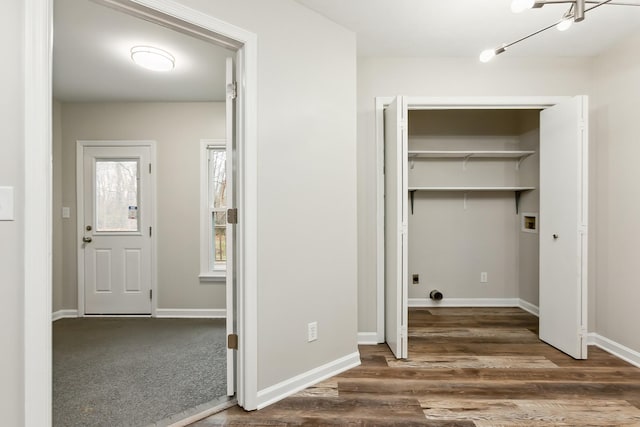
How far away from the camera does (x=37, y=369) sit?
1.33 m

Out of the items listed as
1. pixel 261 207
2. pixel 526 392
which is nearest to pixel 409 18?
pixel 261 207

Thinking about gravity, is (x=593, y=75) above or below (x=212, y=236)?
above

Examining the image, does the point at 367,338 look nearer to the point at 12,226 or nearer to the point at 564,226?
the point at 564,226

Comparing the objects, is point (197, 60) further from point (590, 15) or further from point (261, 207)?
point (590, 15)

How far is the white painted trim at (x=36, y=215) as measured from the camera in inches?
51.9

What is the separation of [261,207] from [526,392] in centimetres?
212

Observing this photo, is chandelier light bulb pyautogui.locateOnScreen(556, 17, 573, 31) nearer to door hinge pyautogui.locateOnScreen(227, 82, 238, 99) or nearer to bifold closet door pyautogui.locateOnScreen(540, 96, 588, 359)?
bifold closet door pyautogui.locateOnScreen(540, 96, 588, 359)

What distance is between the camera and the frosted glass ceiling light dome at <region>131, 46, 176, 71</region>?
2784mm

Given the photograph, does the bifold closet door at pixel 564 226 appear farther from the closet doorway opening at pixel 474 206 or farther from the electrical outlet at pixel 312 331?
the electrical outlet at pixel 312 331

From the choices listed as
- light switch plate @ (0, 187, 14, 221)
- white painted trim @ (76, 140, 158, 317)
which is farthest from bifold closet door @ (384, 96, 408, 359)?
white painted trim @ (76, 140, 158, 317)

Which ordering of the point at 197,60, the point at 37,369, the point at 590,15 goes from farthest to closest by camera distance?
1. the point at 197,60
2. the point at 590,15
3. the point at 37,369

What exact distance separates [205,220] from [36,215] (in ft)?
9.24

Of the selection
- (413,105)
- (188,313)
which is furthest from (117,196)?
(413,105)

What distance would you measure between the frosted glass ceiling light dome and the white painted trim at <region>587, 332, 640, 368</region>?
4487mm
